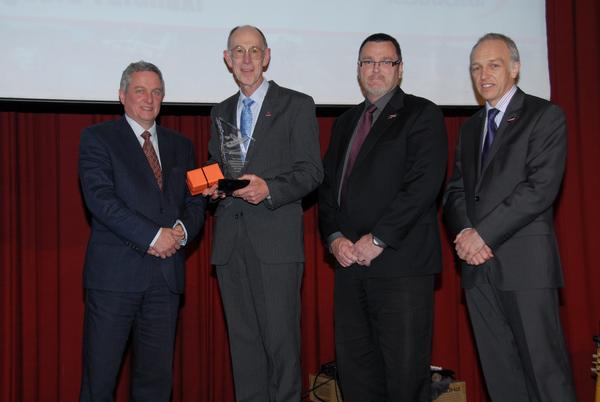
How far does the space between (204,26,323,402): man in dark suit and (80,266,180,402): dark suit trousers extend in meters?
0.32

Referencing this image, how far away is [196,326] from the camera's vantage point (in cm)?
424

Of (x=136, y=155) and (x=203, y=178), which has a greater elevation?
(x=136, y=155)

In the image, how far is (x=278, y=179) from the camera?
3045 millimetres

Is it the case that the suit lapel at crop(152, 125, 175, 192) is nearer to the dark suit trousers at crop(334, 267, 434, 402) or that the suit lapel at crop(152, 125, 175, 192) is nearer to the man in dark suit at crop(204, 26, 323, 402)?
the man in dark suit at crop(204, 26, 323, 402)

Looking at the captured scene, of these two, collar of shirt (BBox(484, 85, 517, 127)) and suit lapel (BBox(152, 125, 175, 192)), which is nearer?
collar of shirt (BBox(484, 85, 517, 127))

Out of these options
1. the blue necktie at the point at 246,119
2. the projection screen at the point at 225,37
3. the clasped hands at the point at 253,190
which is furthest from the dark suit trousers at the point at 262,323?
the projection screen at the point at 225,37

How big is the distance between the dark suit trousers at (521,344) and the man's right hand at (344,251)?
529mm

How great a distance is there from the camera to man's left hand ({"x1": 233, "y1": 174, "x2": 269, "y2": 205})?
2.96 meters

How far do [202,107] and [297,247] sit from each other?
46.8 inches

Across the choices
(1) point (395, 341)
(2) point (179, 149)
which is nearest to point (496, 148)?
(1) point (395, 341)

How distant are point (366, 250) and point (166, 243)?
899mm

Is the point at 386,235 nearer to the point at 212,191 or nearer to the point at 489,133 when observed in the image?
the point at 489,133

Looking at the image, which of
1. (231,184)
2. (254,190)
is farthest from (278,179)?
(231,184)

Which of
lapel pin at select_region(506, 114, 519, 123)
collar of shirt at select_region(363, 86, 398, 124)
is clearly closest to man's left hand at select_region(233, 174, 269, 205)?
collar of shirt at select_region(363, 86, 398, 124)
